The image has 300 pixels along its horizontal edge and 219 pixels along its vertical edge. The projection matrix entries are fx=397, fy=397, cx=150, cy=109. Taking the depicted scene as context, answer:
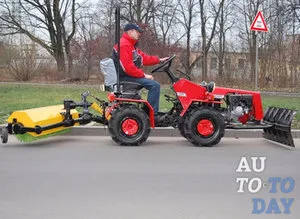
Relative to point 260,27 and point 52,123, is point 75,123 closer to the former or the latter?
point 52,123

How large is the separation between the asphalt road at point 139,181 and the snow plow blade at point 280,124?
7.3 inches

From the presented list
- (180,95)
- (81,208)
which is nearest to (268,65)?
(180,95)

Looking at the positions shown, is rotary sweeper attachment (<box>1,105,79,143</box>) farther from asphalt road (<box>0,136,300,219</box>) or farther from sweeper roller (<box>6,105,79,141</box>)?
asphalt road (<box>0,136,300,219</box>)

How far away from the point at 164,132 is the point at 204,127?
53.5 inches

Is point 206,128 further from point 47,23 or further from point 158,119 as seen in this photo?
point 47,23

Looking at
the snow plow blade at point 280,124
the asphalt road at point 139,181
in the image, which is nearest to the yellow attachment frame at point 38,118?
the asphalt road at point 139,181

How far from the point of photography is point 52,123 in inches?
276

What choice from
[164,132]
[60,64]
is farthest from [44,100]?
[60,64]

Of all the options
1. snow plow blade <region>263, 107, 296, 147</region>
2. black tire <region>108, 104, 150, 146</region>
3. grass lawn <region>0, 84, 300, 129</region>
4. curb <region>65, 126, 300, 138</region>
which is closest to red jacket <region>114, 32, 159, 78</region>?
black tire <region>108, 104, 150, 146</region>

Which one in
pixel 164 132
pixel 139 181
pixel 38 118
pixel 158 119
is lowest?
pixel 139 181

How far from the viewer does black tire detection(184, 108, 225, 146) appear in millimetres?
7070

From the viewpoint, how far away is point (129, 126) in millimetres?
7160

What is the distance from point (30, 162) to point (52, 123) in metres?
1.17

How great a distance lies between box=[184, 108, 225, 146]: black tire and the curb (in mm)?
1174
